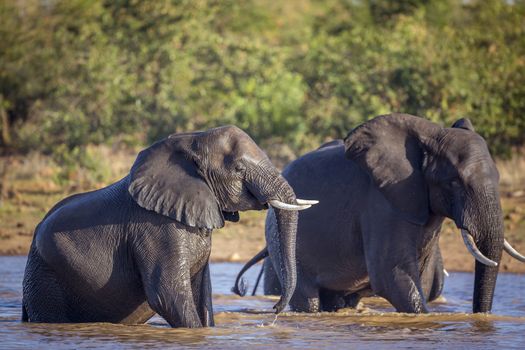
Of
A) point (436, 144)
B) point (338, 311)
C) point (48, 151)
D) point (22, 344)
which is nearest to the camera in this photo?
point (22, 344)

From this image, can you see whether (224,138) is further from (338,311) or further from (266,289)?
(266,289)

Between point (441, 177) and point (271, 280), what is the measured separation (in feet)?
8.06

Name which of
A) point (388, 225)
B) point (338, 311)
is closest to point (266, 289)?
point (338, 311)

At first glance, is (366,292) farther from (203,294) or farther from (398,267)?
(203,294)

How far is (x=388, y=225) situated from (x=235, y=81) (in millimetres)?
13104

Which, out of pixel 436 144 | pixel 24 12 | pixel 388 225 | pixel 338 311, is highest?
pixel 24 12

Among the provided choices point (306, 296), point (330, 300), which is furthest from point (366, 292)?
point (306, 296)

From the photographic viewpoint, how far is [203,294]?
7.61 meters

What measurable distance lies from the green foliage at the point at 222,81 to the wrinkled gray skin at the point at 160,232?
1091 centimetres

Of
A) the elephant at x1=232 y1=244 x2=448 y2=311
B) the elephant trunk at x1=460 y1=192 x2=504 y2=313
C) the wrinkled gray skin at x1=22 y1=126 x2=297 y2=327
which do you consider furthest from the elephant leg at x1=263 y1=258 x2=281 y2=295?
the wrinkled gray skin at x1=22 y1=126 x2=297 y2=327

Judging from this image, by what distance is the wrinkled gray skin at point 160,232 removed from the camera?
7.28 m

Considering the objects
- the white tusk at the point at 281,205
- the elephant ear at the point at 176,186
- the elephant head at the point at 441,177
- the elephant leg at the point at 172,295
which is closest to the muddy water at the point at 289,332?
the elephant leg at the point at 172,295

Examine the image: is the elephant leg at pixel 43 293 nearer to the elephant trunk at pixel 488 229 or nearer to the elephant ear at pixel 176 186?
the elephant ear at pixel 176 186

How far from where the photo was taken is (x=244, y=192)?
7.36 m
